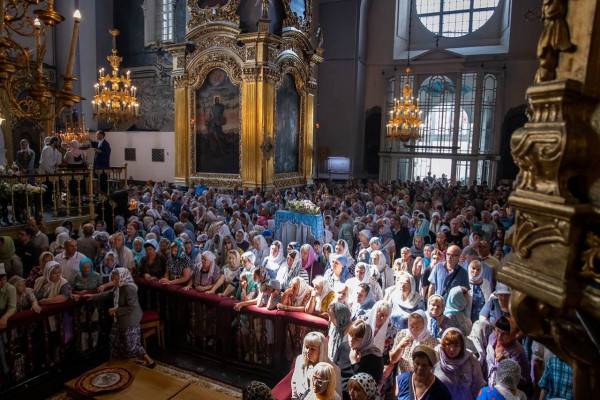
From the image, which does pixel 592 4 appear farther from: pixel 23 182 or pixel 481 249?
pixel 23 182

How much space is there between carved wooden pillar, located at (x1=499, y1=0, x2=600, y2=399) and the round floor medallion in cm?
491

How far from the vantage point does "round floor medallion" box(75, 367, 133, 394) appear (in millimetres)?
4788

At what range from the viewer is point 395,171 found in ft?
82.5

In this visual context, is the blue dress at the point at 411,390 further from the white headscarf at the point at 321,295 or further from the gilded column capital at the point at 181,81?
the gilded column capital at the point at 181,81

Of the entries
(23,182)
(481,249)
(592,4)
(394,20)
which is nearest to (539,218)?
(592,4)

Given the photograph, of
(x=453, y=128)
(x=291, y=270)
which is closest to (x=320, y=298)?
(x=291, y=270)

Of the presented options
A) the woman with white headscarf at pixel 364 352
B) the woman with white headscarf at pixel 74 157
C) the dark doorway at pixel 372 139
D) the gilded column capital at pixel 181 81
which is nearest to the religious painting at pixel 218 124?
the gilded column capital at pixel 181 81

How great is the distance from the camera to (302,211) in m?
10.4

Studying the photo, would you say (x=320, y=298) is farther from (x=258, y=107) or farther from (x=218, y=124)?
(x=218, y=124)

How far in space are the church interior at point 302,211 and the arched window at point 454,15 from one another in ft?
0.39

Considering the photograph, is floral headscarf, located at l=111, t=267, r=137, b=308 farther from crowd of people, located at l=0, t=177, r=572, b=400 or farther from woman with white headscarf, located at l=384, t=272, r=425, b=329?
woman with white headscarf, located at l=384, t=272, r=425, b=329

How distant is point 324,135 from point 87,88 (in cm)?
1346

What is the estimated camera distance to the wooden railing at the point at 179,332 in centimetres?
557

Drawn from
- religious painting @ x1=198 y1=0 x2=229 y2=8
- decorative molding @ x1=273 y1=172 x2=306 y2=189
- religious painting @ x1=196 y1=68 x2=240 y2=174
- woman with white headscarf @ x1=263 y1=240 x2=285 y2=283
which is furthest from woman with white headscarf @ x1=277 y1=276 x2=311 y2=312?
religious painting @ x1=198 y1=0 x2=229 y2=8
